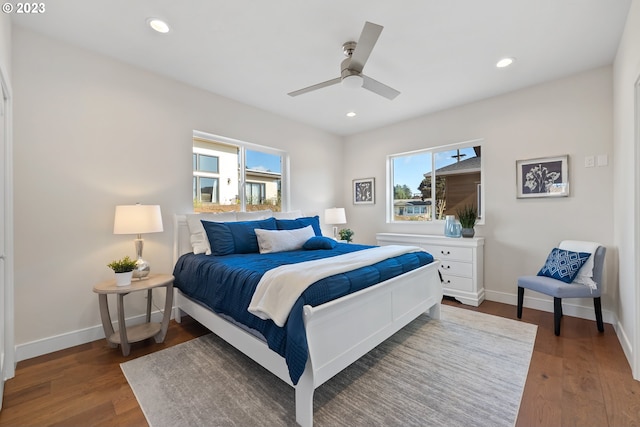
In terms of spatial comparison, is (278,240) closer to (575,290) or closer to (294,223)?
(294,223)

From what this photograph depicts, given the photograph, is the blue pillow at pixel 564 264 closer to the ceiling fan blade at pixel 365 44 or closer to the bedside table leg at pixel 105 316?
the ceiling fan blade at pixel 365 44

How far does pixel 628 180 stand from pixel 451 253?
6.04 ft

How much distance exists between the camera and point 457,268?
3.63 meters

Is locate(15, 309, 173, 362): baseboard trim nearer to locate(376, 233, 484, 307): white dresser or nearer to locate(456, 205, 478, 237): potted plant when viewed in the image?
locate(376, 233, 484, 307): white dresser

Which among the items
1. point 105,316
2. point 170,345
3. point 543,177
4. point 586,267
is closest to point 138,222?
point 105,316

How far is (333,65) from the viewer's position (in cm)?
279

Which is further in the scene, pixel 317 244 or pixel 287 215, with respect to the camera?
pixel 287 215

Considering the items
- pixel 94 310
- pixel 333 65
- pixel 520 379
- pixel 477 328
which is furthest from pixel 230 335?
pixel 333 65

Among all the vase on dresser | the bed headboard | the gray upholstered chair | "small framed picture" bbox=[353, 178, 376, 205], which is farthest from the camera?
"small framed picture" bbox=[353, 178, 376, 205]

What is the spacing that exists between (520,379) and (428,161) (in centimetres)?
322

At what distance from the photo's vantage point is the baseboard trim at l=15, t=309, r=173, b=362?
2.21 metres

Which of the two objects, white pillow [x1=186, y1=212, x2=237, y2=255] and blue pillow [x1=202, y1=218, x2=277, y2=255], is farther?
white pillow [x1=186, y1=212, x2=237, y2=255]

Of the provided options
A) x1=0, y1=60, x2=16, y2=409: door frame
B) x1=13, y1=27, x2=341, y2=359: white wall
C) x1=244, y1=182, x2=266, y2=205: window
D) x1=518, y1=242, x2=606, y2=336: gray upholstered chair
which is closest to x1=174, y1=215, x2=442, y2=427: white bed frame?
x1=13, y1=27, x2=341, y2=359: white wall

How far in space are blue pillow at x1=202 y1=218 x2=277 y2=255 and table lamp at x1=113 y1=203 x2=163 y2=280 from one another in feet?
1.60
